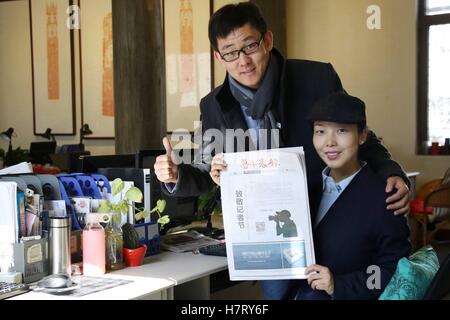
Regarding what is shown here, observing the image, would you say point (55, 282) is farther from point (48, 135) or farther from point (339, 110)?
point (48, 135)

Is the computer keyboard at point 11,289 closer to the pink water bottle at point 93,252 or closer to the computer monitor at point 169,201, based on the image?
the pink water bottle at point 93,252

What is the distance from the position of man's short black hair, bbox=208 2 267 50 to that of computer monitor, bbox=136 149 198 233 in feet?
3.98

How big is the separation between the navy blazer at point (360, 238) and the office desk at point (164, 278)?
0.66m

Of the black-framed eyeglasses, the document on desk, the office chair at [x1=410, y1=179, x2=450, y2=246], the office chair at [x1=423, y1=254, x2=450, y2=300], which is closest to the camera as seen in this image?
the office chair at [x1=423, y1=254, x2=450, y2=300]

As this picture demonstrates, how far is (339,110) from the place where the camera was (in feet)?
6.01

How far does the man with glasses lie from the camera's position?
6.54 ft

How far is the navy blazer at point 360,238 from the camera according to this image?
1831 millimetres

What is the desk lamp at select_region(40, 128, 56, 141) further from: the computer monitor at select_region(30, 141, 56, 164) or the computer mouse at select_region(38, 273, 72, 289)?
the computer mouse at select_region(38, 273, 72, 289)

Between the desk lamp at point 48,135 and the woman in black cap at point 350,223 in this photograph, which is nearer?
the woman in black cap at point 350,223

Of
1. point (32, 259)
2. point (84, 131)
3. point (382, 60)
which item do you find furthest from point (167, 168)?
point (84, 131)

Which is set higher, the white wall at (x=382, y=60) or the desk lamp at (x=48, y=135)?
the white wall at (x=382, y=60)

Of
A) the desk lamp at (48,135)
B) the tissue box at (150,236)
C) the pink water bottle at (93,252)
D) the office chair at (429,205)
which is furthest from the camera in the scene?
the desk lamp at (48,135)

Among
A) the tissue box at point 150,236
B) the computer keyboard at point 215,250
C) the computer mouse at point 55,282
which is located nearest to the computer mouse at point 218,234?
the computer keyboard at point 215,250

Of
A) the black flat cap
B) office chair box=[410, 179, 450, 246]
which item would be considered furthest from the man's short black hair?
office chair box=[410, 179, 450, 246]
